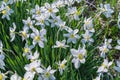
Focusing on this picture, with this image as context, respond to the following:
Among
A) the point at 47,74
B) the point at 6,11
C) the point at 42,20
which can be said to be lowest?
the point at 47,74

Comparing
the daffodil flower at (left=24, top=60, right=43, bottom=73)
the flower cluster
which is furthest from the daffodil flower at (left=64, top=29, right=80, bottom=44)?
the daffodil flower at (left=24, top=60, right=43, bottom=73)

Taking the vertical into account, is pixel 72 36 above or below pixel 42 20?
below

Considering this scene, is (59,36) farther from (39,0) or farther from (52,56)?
(39,0)

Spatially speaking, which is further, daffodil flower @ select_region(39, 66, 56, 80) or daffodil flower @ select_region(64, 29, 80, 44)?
daffodil flower @ select_region(64, 29, 80, 44)

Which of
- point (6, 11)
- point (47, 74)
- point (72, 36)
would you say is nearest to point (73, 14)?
point (72, 36)

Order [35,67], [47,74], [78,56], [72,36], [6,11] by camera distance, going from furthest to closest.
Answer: [6,11] < [72,36] < [78,56] < [47,74] < [35,67]

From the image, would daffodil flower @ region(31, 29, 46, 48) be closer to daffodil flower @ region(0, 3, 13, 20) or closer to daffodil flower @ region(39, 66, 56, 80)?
daffodil flower @ region(39, 66, 56, 80)

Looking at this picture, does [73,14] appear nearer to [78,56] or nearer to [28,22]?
[28,22]

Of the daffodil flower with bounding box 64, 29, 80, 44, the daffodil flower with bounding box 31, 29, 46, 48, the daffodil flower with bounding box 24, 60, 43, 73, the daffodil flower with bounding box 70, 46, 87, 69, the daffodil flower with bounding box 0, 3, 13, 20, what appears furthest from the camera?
the daffodil flower with bounding box 0, 3, 13, 20

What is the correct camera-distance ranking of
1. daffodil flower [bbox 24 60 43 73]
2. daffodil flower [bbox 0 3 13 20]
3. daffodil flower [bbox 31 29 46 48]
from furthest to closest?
daffodil flower [bbox 0 3 13 20]
daffodil flower [bbox 31 29 46 48]
daffodil flower [bbox 24 60 43 73]

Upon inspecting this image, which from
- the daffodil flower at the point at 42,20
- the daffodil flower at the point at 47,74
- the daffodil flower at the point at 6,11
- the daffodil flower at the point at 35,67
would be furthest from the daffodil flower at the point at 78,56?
the daffodil flower at the point at 6,11

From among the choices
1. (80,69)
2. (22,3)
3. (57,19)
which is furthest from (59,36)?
(22,3)
